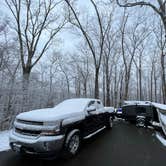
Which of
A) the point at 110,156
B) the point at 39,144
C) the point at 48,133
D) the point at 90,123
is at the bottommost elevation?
the point at 110,156

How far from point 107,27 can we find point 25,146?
19.3 meters

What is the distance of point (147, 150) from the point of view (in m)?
5.35

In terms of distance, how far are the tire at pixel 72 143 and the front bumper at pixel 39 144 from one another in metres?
0.26

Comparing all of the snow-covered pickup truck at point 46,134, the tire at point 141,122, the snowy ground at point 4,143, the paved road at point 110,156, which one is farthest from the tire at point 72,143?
the tire at point 141,122

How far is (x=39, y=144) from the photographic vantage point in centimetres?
387

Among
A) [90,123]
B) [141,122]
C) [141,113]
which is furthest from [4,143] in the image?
[141,113]

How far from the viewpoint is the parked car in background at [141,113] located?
896 cm

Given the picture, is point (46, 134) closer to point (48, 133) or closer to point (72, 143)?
point (48, 133)

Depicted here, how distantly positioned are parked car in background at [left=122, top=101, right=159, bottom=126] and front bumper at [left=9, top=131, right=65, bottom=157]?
641cm

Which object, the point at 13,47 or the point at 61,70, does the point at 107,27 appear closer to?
the point at 13,47

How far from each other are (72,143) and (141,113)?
6883 mm

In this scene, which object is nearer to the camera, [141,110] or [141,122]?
[141,122]

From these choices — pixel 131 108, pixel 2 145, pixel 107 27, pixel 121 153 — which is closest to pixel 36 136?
pixel 2 145

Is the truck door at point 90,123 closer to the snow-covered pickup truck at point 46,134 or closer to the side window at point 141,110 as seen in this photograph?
the snow-covered pickup truck at point 46,134
